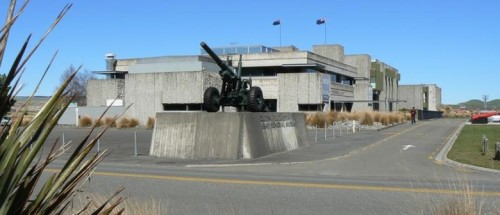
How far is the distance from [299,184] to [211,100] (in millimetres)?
9411

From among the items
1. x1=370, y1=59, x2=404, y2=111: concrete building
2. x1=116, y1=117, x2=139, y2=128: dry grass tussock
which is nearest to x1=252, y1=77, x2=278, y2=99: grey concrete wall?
x1=116, y1=117, x2=139, y2=128: dry grass tussock

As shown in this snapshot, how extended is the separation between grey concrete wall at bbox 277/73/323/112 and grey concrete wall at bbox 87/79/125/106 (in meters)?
17.6

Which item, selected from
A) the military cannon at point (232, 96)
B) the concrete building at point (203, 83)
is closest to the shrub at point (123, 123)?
the concrete building at point (203, 83)

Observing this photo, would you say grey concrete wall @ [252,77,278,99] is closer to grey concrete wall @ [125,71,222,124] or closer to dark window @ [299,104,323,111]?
dark window @ [299,104,323,111]

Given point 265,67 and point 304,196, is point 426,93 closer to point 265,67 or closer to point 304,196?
point 265,67

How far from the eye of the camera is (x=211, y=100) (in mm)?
Answer: 20922

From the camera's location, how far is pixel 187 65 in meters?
58.7

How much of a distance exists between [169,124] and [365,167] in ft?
24.3

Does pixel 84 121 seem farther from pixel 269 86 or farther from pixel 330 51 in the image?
pixel 330 51

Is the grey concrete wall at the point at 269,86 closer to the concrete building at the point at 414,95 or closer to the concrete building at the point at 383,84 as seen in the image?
the concrete building at the point at 383,84

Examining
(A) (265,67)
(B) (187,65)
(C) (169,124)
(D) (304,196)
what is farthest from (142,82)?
(D) (304,196)

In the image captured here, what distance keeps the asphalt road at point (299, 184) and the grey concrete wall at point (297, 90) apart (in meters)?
37.1

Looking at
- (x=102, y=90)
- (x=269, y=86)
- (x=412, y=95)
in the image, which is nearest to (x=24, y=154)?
(x=269, y=86)

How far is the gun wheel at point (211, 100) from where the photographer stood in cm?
2077
